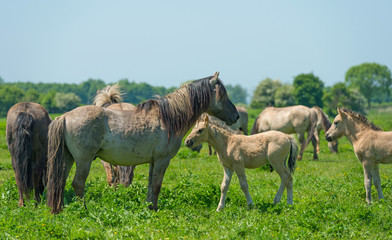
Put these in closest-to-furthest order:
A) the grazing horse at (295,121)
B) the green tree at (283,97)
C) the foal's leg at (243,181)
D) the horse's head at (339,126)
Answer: the foal's leg at (243,181) → the horse's head at (339,126) → the grazing horse at (295,121) → the green tree at (283,97)

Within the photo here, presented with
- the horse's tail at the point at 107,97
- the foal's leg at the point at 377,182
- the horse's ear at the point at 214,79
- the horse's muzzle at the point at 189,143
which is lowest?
the foal's leg at the point at 377,182

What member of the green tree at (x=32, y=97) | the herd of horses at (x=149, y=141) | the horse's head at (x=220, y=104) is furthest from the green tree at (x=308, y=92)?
the horse's head at (x=220, y=104)

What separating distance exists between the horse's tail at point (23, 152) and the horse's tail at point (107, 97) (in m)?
2.98

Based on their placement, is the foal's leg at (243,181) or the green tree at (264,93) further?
the green tree at (264,93)

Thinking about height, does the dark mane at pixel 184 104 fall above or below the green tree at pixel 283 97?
above

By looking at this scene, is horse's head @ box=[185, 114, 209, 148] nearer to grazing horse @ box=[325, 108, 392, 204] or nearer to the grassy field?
the grassy field

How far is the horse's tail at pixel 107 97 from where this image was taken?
37.3ft

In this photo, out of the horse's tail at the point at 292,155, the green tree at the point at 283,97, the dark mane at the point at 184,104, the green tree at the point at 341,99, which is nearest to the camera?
the dark mane at the point at 184,104

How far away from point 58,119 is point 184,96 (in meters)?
2.24

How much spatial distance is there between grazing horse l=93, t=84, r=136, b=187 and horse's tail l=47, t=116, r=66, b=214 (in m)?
2.25

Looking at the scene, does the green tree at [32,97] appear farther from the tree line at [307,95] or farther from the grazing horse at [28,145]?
the grazing horse at [28,145]

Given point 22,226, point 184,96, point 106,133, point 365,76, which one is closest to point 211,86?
point 184,96

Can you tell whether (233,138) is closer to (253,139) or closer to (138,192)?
(253,139)

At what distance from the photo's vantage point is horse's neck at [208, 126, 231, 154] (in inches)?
358
